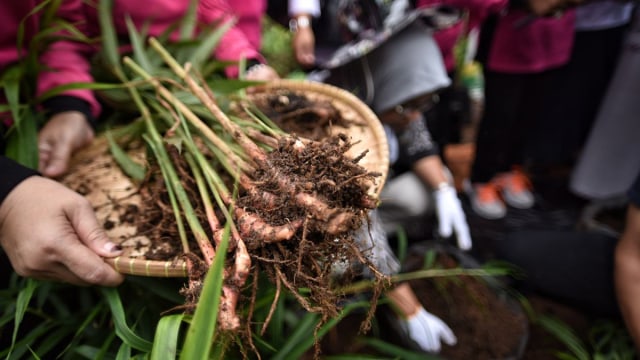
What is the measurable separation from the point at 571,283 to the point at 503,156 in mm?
828

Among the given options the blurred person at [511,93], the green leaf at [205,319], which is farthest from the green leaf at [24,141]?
the blurred person at [511,93]

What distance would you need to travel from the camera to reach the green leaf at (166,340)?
1.78 ft

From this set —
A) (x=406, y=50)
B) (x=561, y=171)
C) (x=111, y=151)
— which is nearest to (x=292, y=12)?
(x=406, y=50)

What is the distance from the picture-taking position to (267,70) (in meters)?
1.13

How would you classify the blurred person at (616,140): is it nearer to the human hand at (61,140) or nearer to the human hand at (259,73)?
the human hand at (259,73)

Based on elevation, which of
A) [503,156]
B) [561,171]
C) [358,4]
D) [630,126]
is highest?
[358,4]

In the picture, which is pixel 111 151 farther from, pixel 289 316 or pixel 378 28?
pixel 378 28

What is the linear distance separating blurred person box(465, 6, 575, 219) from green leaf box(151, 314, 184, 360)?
58.7 inches

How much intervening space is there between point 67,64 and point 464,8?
1115 millimetres

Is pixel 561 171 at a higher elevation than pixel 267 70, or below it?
below

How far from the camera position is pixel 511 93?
172 centimetres

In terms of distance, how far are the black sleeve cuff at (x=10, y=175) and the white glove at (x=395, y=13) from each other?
1018 millimetres

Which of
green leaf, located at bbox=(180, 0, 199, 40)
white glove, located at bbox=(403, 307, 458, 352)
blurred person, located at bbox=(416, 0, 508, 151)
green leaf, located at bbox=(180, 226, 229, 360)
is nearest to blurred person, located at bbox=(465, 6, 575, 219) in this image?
blurred person, located at bbox=(416, 0, 508, 151)

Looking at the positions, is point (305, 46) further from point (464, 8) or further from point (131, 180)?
point (131, 180)
